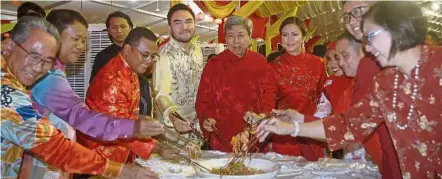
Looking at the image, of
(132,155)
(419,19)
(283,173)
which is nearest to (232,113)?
(132,155)

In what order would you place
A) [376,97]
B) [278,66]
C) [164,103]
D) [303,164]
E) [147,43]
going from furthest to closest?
[278,66] → [164,103] → [147,43] → [303,164] → [376,97]

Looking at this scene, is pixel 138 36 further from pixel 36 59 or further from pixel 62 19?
pixel 36 59

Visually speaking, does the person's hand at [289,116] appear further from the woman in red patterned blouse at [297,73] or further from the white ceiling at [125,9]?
the white ceiling at [125,9]

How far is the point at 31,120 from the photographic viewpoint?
5.10 feet

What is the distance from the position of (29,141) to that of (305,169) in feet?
3.79

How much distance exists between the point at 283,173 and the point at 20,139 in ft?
3.49

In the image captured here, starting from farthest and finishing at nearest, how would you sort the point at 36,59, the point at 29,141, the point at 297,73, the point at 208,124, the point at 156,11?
the point at 156,11, the point at 297,73, the point at 208,124, the point at 36,59, the point at 29,141

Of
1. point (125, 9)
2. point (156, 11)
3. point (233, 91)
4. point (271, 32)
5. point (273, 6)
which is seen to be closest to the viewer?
point (233, 91)

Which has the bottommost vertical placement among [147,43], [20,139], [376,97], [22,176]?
[22,176]

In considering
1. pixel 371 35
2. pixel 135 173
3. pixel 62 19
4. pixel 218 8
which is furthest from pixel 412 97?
pixel 218 8

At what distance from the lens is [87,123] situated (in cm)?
203

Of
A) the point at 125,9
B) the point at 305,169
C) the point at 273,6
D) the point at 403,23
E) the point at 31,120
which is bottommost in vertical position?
the point at 305,169

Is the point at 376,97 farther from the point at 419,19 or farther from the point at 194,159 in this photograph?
the point at 194,159

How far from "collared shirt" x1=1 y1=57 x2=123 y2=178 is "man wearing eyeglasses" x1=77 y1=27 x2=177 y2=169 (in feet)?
2.05
